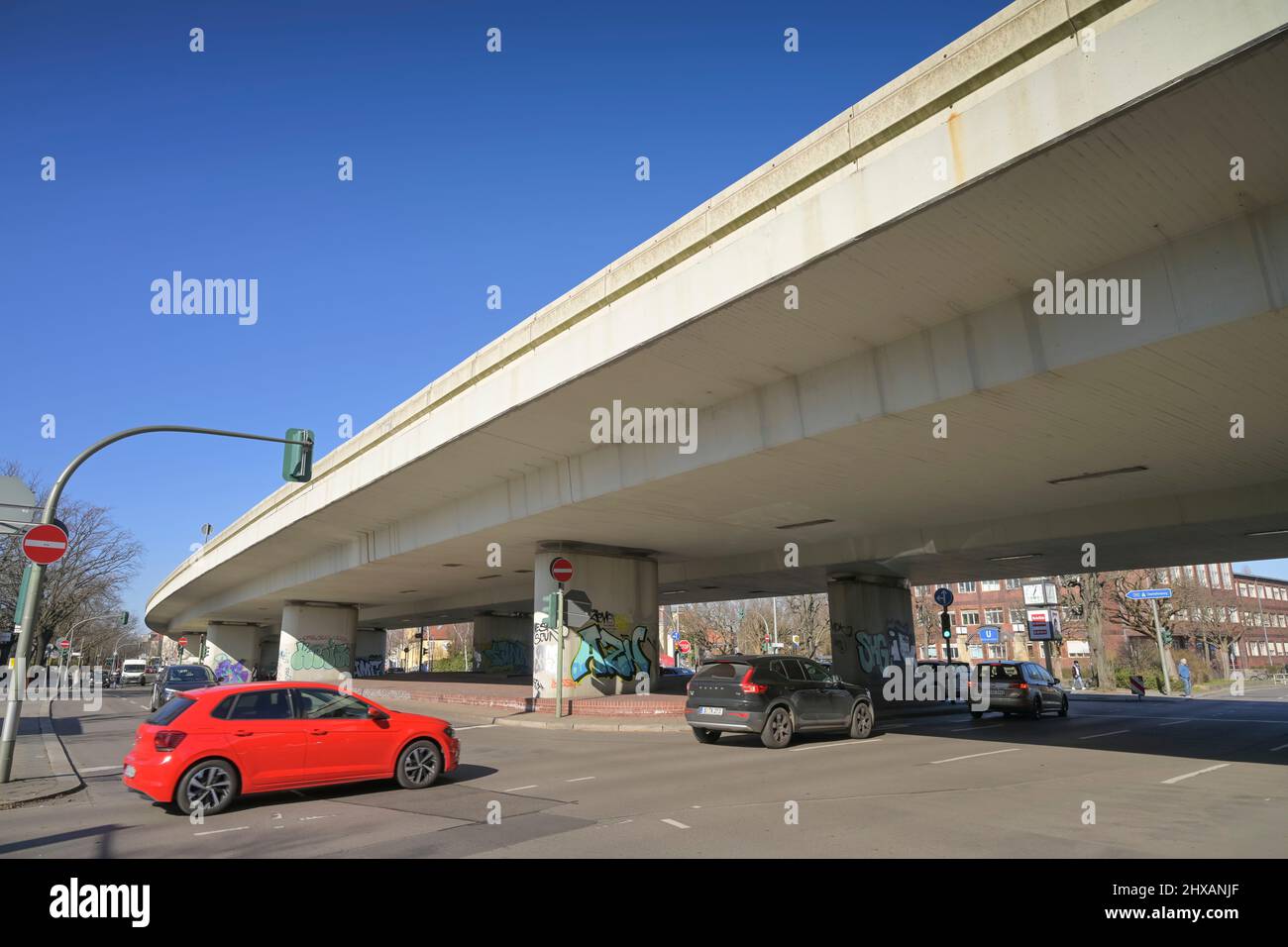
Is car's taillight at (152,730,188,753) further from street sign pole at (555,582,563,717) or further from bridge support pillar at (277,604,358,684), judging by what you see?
bridge support pillar at (277,604,358,684)

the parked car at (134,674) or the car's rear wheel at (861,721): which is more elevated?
the car's rear wheel at (861,721)

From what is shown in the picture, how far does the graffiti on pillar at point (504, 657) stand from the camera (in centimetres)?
5428

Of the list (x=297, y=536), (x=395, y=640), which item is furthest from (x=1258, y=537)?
(x=395, y=640)

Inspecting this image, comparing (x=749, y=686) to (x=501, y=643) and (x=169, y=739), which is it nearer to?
(x=169, y=739)

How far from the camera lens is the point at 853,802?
355 inches

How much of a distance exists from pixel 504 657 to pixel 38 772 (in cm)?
4404

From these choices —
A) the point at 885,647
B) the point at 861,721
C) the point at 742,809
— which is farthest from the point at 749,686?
the point at 885,647

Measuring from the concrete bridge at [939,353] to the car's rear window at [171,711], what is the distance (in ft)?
23.0

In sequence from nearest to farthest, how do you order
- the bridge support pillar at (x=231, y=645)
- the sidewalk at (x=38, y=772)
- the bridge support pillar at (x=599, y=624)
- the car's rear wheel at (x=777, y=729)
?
the sidewalk at (x=38, y=772) < the car's rear wheel at (x=777, y=729) < the bridge support pillar at (x=599, y=624) < the bridge support pillar at (x=231, y=645)

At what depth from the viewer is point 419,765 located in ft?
33.1

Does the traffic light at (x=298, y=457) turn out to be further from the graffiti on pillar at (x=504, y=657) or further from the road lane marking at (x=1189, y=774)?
the graffiti on pillar at (x=504, y=657)

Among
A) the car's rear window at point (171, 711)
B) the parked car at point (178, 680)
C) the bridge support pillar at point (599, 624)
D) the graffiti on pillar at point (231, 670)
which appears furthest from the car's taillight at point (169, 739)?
the graffiti on pillar at point (231, 670)

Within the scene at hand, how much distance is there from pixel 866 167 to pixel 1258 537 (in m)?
19.7

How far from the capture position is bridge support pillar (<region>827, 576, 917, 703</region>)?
1150 inches
